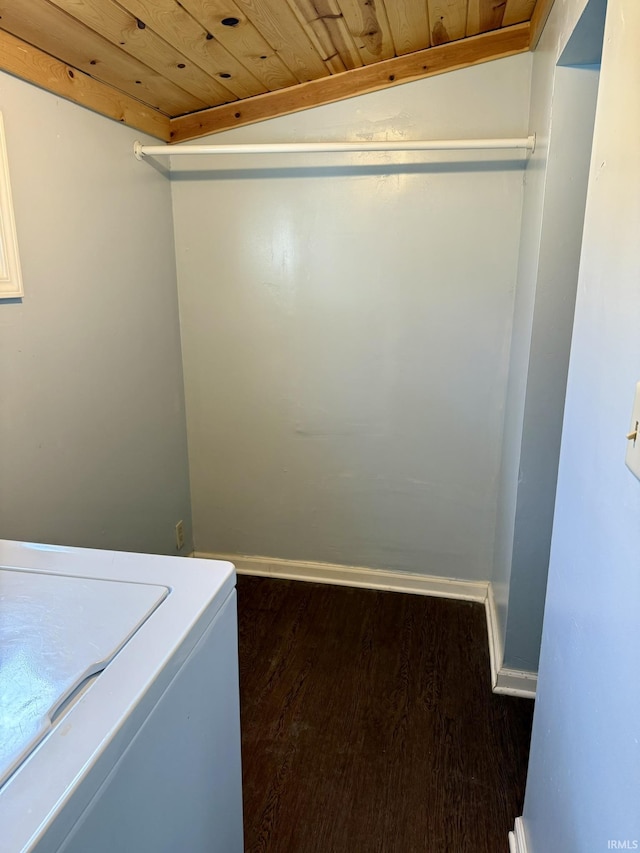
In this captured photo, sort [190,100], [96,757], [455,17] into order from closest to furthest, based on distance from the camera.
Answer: [96,757] < [455,17] < [190,100]

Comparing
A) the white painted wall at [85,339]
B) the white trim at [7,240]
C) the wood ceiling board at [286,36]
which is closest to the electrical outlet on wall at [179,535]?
the white painted wall at [85,339]

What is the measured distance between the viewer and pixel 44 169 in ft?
5.35

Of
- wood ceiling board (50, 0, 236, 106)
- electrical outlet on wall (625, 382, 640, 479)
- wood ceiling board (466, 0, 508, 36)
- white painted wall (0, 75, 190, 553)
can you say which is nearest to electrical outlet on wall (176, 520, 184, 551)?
white painted wall (0, 75, 190, 553)

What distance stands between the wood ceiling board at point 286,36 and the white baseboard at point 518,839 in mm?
2246

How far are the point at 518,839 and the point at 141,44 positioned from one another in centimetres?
240

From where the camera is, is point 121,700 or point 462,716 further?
point 462,716

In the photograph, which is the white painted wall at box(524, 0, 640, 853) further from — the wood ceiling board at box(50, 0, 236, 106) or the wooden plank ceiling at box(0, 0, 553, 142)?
the wood ceiling board at box(50, 0, 236, 106)

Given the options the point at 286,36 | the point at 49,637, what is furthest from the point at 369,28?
Result: the point at 49,637

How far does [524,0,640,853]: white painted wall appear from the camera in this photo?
722 millimetres

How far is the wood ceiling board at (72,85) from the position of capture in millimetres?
1470

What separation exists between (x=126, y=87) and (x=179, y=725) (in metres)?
2.01

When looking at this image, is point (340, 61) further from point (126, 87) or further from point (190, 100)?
point (126, 87)

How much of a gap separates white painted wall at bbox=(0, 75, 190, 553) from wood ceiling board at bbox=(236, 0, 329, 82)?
0.65 metres

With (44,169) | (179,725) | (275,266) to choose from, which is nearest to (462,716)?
(179,725)
